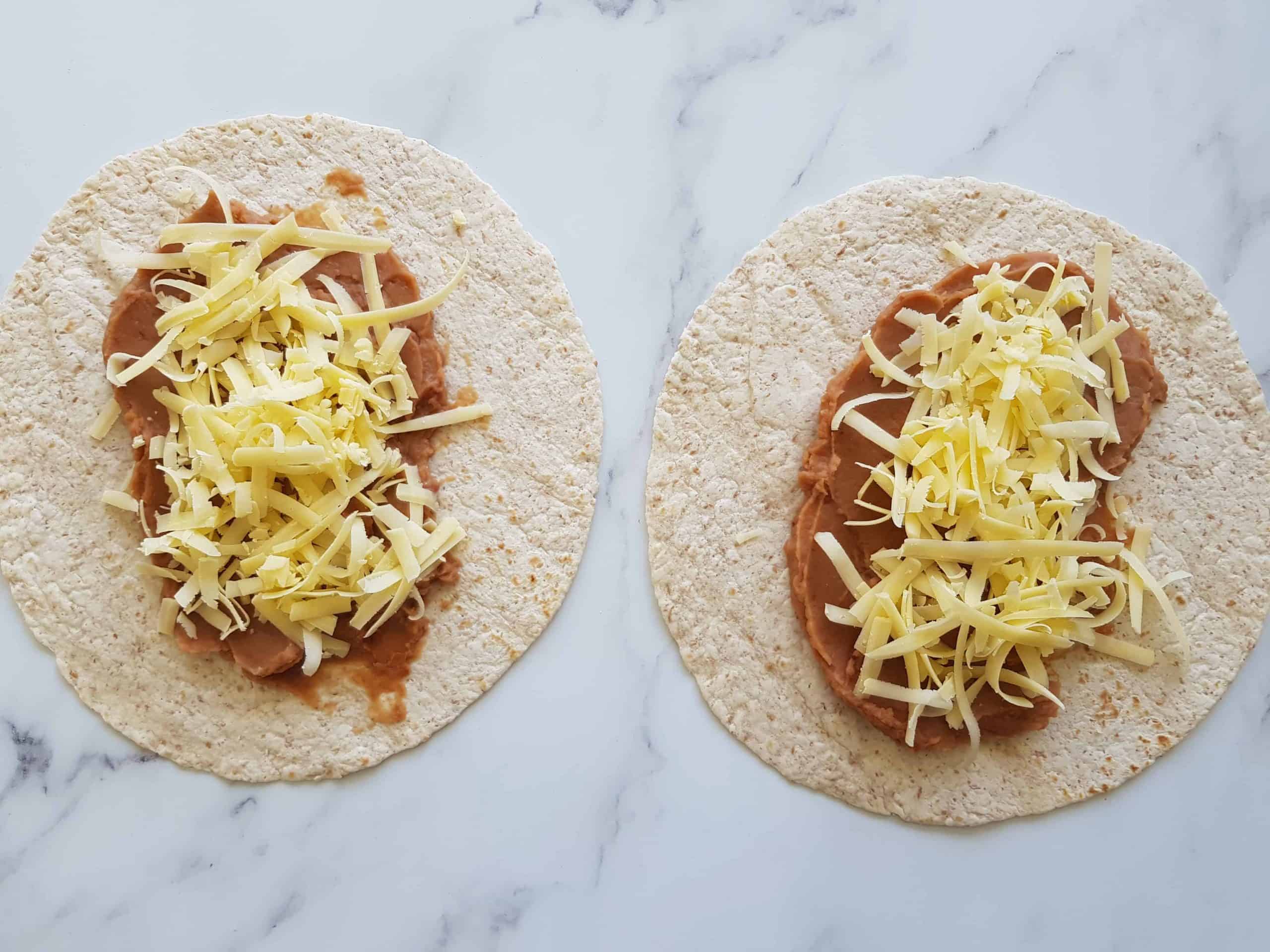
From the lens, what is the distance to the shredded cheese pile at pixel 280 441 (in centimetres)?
223

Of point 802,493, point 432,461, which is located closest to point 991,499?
point 802,493

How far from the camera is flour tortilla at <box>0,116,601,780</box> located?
2461 mm

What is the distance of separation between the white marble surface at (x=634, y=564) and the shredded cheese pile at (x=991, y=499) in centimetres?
47

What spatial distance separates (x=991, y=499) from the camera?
7.38 feet

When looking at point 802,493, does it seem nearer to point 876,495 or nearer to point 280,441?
point 876,495

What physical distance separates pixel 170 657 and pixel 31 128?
145 centimetres

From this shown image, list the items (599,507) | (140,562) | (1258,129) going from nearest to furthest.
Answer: (140,562)
(599,507)
(1258,129)

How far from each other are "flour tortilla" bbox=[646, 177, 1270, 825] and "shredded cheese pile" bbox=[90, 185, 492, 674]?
25.3 inches

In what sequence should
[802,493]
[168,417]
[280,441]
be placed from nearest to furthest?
[280,441] < [168,417] < [802,493]

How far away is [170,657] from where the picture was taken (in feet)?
8.08

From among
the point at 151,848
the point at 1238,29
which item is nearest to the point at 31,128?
the point at 151,848

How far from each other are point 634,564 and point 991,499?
88 centimetres

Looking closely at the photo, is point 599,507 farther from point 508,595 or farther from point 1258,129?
point 1258,129

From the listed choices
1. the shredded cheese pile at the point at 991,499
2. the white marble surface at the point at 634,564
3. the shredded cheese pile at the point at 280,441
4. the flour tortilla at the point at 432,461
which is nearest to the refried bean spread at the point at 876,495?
the shredded cheese pile at the point at 991,499
